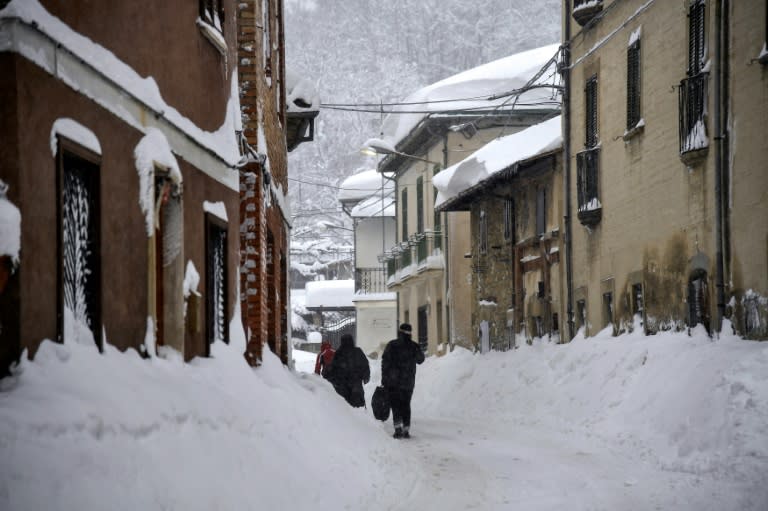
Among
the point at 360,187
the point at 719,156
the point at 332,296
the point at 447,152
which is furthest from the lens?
the point at 332,296

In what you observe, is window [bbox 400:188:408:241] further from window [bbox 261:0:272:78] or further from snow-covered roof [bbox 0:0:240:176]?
snow-covered roof [bbox 0:0:240:176]

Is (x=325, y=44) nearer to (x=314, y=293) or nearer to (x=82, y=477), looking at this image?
(x=314, y=293)

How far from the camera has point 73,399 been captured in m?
5.98

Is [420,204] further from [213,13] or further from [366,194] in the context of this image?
[213,13]

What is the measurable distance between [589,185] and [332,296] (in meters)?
48.7

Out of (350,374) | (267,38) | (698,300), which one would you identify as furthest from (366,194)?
(698,300)

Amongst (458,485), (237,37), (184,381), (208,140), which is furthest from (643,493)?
(237,37)

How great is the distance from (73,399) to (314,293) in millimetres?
64274

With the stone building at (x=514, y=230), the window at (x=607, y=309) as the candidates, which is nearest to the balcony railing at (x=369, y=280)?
the stone building at (x=514, y=230)

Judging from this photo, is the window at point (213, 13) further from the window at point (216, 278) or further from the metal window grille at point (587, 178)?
the metal window grille at point (587, 178)

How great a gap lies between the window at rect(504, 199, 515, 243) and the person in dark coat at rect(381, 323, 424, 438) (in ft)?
31.7

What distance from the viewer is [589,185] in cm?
2142

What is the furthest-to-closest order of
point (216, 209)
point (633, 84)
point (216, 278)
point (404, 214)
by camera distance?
1. point (404, 214)
2. point (633, 84)
3. point (216, 278)
4. point (216, 209)

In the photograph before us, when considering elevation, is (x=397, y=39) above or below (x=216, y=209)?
above
